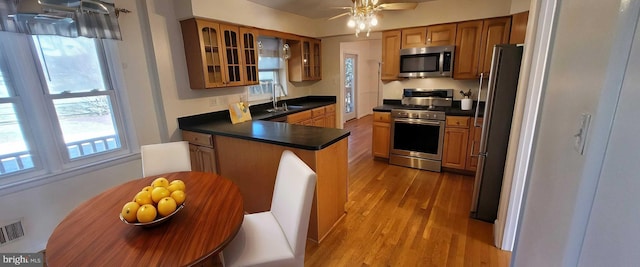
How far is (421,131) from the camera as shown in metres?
3.54

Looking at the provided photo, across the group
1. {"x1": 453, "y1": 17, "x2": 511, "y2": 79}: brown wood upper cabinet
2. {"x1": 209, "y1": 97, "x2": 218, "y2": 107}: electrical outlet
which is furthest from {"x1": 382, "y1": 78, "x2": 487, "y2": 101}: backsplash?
{"x1": 209, "y1": 97, "x2": 218, "y2": 107}: electrical outlet

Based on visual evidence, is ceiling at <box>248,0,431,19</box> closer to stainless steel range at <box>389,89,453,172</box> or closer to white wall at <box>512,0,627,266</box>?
stainless steel range at <box>389,89,453,172</box>

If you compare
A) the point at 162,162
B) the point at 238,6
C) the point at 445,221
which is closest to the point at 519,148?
the point at 445,221

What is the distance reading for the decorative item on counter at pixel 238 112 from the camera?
3.15 meters

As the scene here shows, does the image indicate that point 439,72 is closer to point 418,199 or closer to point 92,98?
point 418,199

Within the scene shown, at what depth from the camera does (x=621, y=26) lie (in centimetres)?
58

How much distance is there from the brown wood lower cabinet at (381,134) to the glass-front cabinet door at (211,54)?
2.26 meters

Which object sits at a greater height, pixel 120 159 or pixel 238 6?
pixel 238 6

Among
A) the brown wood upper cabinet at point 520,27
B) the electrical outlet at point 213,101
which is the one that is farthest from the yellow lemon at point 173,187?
the brown wood upper cabinet at point 520,27

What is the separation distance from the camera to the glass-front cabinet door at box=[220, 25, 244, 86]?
10.0 feet

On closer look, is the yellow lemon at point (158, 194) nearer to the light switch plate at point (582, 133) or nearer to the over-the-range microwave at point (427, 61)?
the light switch plate at point (582, 133)

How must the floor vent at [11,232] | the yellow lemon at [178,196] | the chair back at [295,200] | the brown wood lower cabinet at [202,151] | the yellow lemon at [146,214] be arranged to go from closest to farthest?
the yellow lemon at [146,214] < the yellow lemon at [178,196] < the chair back at [295,200] < the floor vent at [11,232] < the brown wood lower cabinet at [202,151]

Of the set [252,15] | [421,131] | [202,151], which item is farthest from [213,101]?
[421,131]

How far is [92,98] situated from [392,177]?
344cm
